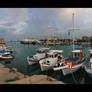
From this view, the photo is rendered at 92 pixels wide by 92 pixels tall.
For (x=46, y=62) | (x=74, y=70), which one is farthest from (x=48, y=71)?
(x=74, y=70)
